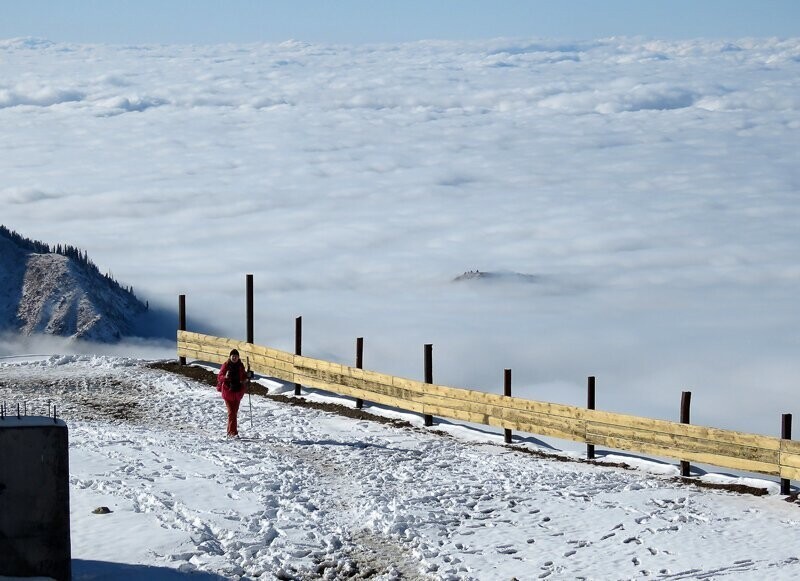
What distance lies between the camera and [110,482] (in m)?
16.8

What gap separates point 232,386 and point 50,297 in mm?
101240

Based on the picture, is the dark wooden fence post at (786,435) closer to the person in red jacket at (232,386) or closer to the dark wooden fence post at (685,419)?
the dark wooden fence post at (685,419)

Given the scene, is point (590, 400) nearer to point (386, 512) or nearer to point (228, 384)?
point (386, 512)

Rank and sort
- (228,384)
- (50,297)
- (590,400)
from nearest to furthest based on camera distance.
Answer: (590,400)
(228,384)
(50,297)

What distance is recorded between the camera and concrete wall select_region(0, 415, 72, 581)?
38.8ft

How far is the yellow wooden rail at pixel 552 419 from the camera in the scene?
686 inches

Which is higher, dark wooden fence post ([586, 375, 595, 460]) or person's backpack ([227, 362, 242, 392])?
person's backpack ([227, 362, 242, 392])

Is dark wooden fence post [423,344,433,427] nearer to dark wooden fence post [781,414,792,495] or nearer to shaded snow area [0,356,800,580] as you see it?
shaded snow area [0,356,800,580]

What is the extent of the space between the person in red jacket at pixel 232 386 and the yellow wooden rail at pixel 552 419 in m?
3.52

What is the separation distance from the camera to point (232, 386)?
2116 cm

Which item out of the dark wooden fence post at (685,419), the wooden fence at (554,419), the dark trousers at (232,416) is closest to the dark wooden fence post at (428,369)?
the wooden fence at (554,419)

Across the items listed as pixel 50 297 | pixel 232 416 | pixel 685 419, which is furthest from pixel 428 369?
pixel 50 297

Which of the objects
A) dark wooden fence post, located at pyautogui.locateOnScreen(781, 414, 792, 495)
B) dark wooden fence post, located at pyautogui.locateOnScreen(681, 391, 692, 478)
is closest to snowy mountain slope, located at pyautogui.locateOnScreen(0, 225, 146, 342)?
dark wooden fence post, located at pyautogui.locateOnScreen(681, 391, 692, 478)

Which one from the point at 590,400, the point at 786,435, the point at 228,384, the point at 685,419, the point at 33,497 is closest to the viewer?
the point at 33,497
